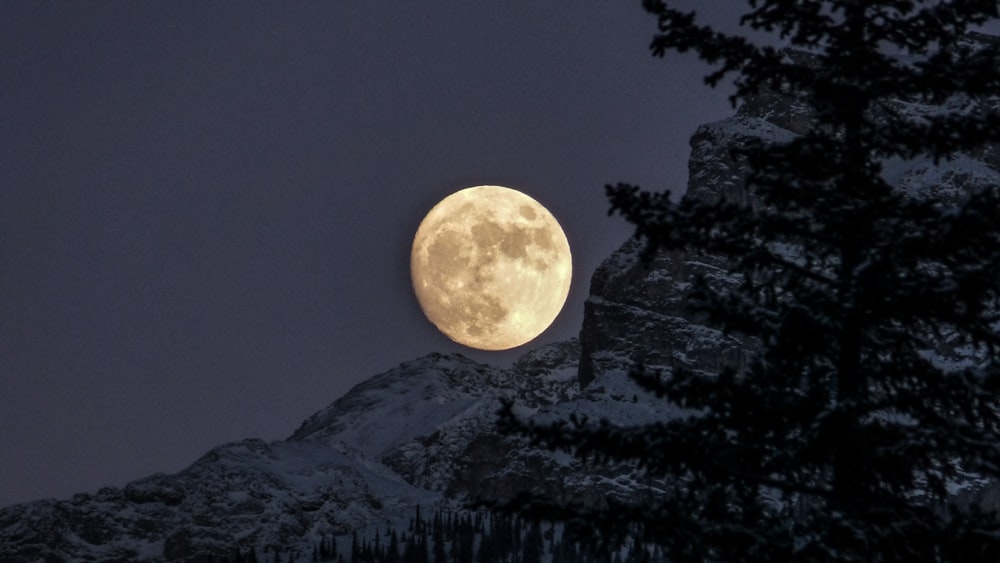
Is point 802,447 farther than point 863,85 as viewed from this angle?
No

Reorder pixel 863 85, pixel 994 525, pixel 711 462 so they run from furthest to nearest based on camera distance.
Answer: pixel 863 85, pixel 711 462, pixel 994 525

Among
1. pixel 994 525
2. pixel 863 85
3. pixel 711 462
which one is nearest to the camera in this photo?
pixel 994 525

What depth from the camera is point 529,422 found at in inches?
1009

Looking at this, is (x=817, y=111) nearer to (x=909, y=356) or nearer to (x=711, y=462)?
(x=909, y=356)

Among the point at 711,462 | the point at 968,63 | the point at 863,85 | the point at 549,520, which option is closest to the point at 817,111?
the point at 863,85

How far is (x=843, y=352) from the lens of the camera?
2527cm

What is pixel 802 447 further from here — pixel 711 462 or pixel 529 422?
pixel 529 422

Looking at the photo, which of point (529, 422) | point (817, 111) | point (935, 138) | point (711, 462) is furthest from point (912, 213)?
point (529, 422)

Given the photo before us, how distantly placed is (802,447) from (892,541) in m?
1.94

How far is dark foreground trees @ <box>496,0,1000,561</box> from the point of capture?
24.0 meters

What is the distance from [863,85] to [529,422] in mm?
7840

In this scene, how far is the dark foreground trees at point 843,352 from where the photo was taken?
2398 cm

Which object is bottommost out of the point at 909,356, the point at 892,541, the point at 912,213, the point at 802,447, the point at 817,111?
the point at 892,541

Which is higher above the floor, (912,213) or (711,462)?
(912,213)
